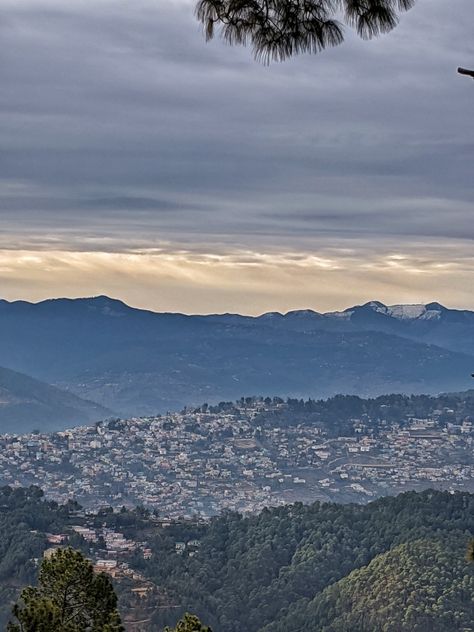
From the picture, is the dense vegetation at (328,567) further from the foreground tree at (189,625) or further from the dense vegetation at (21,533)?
the foreground tree at (189,625)

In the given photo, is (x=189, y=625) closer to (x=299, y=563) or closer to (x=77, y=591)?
(x=77, y=591)

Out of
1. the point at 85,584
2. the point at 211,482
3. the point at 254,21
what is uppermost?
the point at 254,21

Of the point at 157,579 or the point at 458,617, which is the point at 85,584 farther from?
the point at 157,579

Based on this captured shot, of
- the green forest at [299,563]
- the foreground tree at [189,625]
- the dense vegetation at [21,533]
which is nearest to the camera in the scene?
the foreground tree at [189,625]

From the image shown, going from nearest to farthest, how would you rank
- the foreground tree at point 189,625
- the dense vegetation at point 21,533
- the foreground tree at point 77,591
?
the foreground tree at point 189,625 < the foreground tree at point 77,591 < the dense vegetation at point 21,533

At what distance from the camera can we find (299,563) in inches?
3654

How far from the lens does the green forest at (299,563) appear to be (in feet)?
248

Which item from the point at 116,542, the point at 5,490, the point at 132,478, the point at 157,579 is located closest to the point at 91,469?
the point at 132,478

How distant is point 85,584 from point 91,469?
591 feet

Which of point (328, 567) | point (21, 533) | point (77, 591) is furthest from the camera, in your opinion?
point (21, 533)

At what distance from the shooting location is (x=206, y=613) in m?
82.4

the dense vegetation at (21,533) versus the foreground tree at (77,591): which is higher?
the foreground tree at (77,591)

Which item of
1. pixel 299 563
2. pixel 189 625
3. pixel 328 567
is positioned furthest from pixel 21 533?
pixel 189 625

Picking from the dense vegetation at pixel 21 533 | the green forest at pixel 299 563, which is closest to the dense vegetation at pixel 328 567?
the green forest at pixel 299 563
